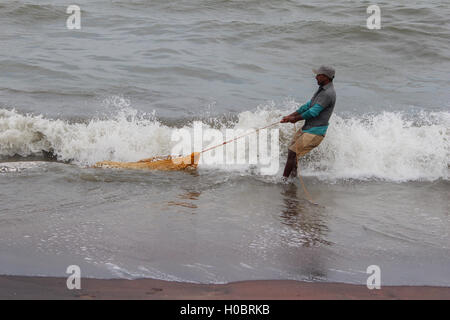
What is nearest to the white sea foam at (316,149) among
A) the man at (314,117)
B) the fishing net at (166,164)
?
the fishing net at (166,164)

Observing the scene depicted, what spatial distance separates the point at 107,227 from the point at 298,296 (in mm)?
→ 2323

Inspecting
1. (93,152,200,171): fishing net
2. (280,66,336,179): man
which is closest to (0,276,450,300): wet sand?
(280,66,336,179): man

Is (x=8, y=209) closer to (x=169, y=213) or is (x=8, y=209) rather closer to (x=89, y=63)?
(x=169, y=213)

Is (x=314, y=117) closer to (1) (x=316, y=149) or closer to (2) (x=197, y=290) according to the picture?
(1) (x=316, y=149)

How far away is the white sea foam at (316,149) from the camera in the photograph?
9.31 m

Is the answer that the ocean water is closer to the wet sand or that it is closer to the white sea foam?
the white sea foam

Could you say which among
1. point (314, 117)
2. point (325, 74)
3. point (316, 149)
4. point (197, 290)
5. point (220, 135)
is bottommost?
point (197, 290)

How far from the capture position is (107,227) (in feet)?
19.4

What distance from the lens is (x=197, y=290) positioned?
4.66 metres

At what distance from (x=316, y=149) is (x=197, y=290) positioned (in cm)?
544

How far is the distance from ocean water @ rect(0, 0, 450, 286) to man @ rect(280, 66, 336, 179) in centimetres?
55

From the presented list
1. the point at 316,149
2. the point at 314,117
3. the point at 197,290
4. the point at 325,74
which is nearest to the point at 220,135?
the point at 316,149

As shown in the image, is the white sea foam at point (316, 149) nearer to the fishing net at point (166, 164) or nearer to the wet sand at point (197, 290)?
the fishing net at point (166, 164)

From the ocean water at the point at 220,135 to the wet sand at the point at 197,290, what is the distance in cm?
15
